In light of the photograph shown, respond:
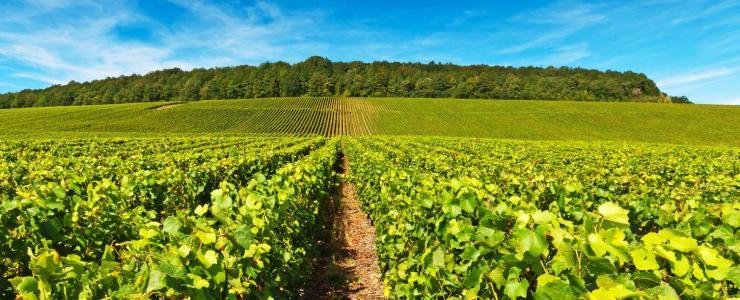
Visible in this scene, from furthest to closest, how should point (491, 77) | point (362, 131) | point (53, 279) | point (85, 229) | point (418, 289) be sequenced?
point (491, 77)
point (362, 131)
point (85, 229)
point (418, 289)
point (53, 279)

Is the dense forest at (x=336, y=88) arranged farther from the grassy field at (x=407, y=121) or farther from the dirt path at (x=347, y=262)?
the dirt path at (x=347, y=262)

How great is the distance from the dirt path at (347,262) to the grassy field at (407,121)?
46472 millimetres

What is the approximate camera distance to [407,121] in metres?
70.2

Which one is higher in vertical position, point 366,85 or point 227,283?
point 366,85

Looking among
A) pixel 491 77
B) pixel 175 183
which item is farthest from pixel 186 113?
pixel 491 77

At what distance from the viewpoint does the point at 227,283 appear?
2584 mm

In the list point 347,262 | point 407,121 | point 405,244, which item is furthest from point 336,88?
point 405,244

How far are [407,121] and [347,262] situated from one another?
63.4 metres

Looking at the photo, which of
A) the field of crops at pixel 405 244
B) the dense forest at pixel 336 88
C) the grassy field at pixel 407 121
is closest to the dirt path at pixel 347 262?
the field of crops at pixel 405 244

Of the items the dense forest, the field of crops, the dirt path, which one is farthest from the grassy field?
the field of crops

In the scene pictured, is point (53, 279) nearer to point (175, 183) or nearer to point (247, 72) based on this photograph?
point (175, 183)

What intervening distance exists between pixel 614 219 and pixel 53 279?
305cm

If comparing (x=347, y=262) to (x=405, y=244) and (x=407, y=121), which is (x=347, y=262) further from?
(x=407, y=121)

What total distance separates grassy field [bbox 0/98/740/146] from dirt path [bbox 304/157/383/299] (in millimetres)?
46472
